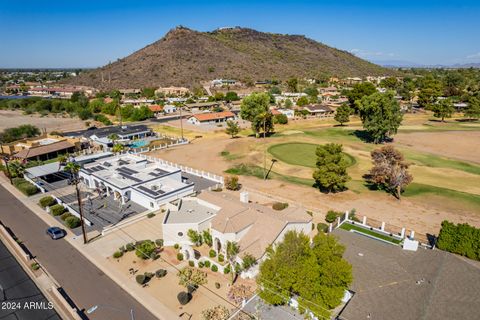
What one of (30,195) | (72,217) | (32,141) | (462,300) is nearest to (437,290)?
(462,300)

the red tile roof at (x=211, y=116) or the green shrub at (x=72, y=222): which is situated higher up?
the red tile roof at (x=211, y=116)

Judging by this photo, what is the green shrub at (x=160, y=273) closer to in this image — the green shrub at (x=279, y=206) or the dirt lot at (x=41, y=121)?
the green shrub at (x=279, y=206)

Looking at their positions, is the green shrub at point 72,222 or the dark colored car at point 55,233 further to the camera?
the green shrub at point 72,222

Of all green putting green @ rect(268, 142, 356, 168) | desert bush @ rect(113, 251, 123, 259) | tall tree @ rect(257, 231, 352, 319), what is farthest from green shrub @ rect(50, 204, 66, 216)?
green putting green @ rect(268, 142, 356, 168)

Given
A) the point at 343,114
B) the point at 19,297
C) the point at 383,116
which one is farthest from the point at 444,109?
the point at 19,297

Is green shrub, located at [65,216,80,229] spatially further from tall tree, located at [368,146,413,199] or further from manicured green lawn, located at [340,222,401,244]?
tall tree, located at [368,146,413,199]

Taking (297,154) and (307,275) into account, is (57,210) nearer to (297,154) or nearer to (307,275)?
(307,275)

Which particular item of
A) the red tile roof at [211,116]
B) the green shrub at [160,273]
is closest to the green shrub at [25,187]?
the green shrub at [160,273]
